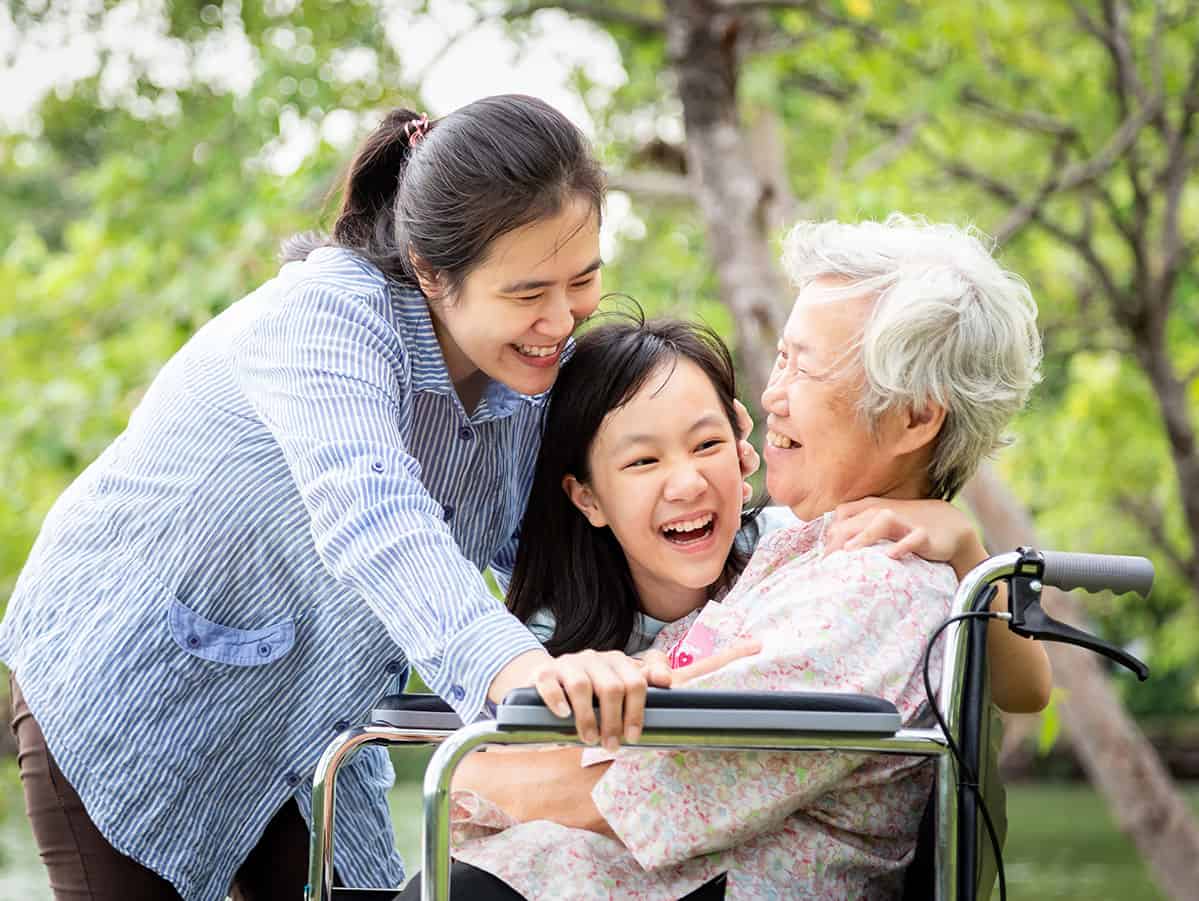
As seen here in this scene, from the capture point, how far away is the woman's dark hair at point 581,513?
225 cm

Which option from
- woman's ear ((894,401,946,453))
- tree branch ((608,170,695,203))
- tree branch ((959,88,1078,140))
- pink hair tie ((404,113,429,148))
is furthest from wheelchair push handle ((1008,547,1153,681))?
tree branch ((959,88,1078,140))

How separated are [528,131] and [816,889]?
3.20 feet

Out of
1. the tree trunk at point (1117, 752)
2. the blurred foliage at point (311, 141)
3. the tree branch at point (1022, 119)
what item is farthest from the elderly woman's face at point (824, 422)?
the tree branch at point (1022, 119)

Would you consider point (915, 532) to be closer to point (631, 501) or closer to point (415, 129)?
point (631, 501)

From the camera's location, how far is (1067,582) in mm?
1740

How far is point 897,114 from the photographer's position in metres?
6.95

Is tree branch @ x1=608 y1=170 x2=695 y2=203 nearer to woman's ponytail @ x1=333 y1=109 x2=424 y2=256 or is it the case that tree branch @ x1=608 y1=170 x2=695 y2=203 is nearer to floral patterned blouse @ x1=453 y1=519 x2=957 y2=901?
woman's ponytail @ x1=333 y1=109 x2=424 y2=256

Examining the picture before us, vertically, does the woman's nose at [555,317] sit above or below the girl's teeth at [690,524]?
above

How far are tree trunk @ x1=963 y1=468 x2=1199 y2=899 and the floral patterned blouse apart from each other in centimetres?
423

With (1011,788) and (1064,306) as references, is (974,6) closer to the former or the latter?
(1064,306)

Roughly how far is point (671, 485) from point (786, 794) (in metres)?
0.54

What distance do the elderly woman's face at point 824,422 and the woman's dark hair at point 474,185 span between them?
1.03 ft

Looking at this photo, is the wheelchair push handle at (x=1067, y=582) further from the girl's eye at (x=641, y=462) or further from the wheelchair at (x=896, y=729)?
the girl's eye at (x=641, y=462)

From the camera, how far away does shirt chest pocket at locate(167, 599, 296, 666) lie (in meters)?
2.09
